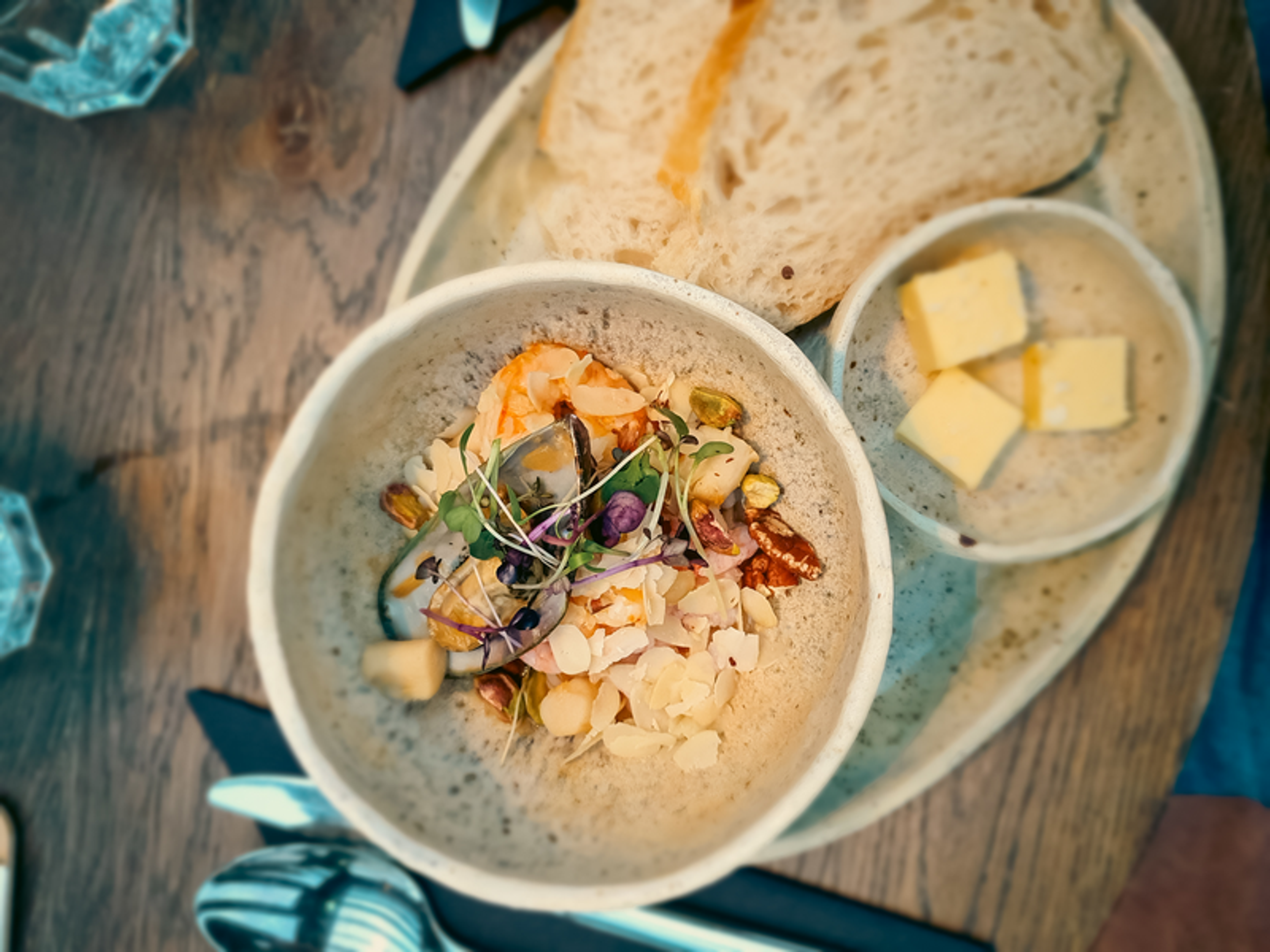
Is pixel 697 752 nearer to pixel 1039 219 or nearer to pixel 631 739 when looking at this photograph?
pixel 631 739

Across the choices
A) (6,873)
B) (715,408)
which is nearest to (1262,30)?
(715,408)

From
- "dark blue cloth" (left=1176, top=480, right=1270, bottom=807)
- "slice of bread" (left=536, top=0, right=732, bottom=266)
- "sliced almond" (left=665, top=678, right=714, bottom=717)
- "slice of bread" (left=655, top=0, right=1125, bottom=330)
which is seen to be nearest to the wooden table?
"dark blue cloth" (left=1176, top=480, right=1270, bottom=807)

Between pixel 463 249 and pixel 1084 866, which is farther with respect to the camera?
pixel 1084 866

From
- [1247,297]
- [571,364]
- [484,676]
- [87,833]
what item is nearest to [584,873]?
[484,676]

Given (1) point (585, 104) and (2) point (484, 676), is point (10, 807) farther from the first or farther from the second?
(1) point (585, 104)

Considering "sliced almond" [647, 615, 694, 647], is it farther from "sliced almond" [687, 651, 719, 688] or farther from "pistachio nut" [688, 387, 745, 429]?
"pistachio nut" [688, 387, 745, 429]
